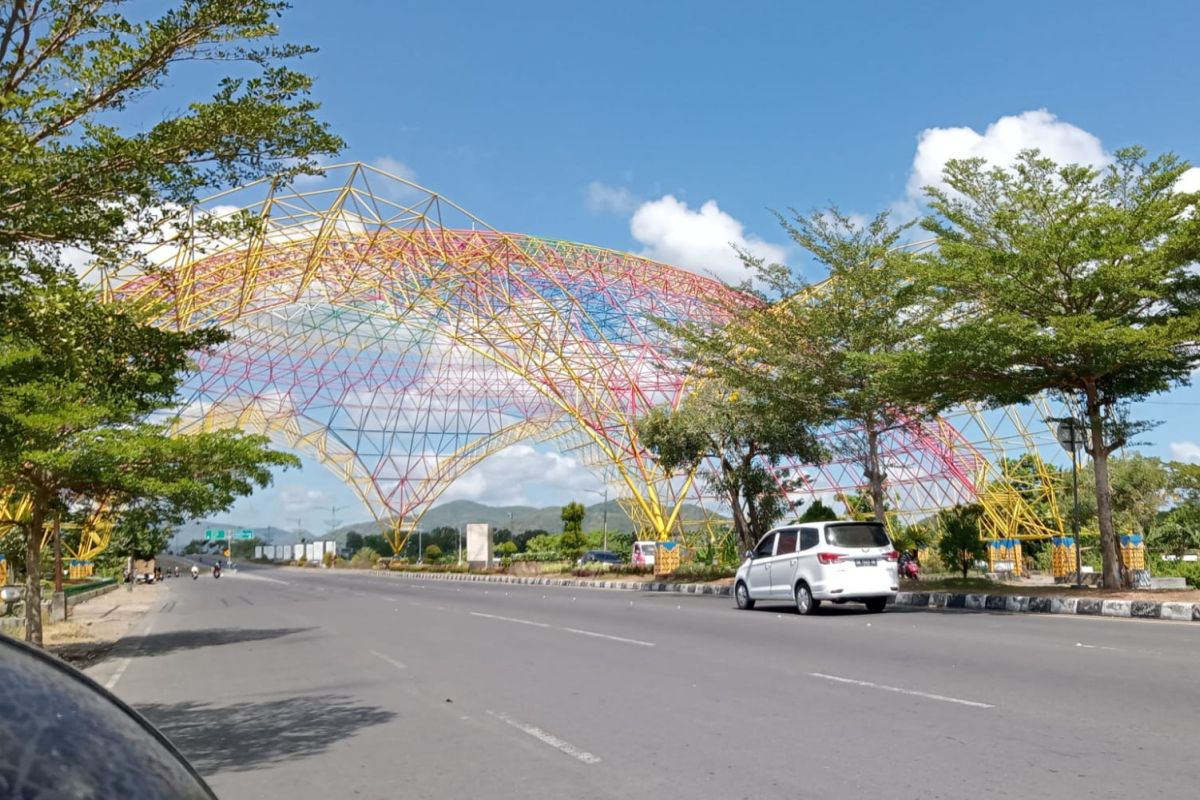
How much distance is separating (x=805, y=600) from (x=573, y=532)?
114 ft

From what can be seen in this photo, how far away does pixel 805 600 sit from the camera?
19.1m

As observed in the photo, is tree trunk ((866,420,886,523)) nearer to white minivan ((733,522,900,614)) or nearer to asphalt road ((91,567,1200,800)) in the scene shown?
white minivan ((733,522,900,614))

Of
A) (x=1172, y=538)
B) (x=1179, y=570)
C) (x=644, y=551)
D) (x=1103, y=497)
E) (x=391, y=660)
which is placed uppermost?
(x=1103, y=497)

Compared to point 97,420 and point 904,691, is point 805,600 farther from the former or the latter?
point 97,420

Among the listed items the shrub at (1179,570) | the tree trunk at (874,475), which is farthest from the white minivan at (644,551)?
the tree trunk at (874,475)

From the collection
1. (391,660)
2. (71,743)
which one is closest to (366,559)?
(391,660)

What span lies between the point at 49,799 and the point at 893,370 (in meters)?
20.5

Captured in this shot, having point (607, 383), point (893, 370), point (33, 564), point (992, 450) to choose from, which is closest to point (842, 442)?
point (893, 370)

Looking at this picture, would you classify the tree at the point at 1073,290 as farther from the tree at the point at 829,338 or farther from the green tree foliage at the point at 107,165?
the green tree foliage at the point at 107,165

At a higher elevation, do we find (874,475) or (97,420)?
(97,420)

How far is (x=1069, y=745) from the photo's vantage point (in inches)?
253

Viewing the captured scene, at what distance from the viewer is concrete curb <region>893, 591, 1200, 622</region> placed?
16.9m

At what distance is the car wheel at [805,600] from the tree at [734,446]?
42.4 ft

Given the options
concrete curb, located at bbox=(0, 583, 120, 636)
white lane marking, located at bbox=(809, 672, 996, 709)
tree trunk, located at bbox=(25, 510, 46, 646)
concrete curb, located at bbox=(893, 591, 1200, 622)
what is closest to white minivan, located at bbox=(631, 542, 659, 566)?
concrete curb, located at bbox=(0, 583, 120, 636)
